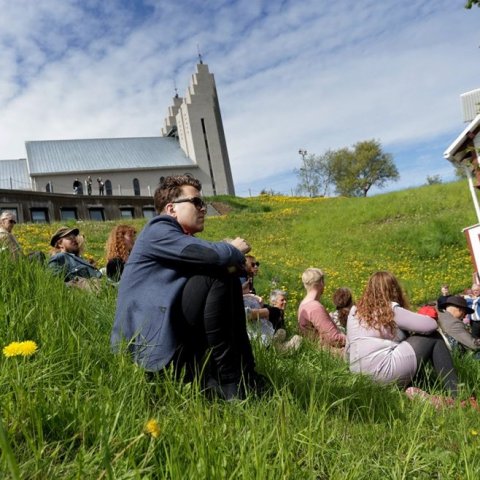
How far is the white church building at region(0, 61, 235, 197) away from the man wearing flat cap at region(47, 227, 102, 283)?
157 feet

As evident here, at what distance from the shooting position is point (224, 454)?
1640mm

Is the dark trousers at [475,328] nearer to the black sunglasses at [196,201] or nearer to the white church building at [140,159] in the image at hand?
the black sunglasses at [196,201]

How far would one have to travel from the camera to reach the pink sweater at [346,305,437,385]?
12.4 feet

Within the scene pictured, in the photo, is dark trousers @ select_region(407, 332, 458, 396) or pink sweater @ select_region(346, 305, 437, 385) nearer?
pink sweater @ select_region(346, 305, 437, 385)

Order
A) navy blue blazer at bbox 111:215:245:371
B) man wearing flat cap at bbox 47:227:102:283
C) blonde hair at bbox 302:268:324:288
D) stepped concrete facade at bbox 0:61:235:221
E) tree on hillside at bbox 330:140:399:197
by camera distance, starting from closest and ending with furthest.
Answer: navy blue blazer at bbox 111:215:245:371 → man wearing flat cap at bbox 47:227:102:283 → blonde hair at bbox 302:268:324:288 → stepped concrete facade at bbox 0:61:235:221 → tree on hillside at bbox 330:140:399:197

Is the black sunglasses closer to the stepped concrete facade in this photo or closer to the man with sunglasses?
the man with sunglasses

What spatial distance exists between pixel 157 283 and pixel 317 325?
2879mm

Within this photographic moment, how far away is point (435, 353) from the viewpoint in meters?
3.94

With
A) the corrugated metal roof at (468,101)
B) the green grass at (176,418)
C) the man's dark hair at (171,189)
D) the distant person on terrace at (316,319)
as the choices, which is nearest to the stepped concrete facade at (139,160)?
the corrugated metal roof at (468,101)

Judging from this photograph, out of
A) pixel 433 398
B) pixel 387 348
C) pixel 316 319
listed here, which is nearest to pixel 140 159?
pixel 316 319

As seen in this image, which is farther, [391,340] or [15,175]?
[15,175]

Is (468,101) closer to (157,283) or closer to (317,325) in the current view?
(317,325)

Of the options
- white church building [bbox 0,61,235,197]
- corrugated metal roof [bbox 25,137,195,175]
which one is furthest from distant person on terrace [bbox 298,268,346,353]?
corrugated metal roof [bbox 25,137,195,175]

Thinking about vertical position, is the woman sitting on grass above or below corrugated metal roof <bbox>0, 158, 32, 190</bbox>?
below
